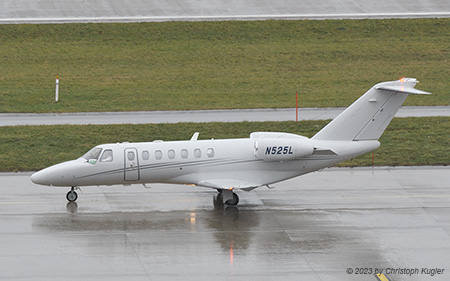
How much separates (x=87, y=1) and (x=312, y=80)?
20120mm

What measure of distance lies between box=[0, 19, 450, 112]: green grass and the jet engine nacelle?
49.3 feet

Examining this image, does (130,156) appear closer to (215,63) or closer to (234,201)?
(234,201)

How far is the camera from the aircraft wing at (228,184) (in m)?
27.9

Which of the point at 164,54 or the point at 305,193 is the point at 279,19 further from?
the point at 305,193

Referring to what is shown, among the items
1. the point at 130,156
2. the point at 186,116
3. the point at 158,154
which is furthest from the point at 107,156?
the point at 186,116

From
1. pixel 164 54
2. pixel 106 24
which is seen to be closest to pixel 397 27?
pixel 164 54

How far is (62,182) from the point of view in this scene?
28.5 m

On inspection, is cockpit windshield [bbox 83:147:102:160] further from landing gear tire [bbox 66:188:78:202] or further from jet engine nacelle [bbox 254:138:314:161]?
jet engine nacelle [bbox 254:138:314:161]

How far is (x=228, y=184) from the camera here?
92.6 ft

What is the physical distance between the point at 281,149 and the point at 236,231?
3668mm

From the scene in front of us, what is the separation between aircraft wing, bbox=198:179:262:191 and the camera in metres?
27.9

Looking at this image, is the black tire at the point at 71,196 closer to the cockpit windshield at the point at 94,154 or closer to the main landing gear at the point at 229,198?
the cockpit windshield at the point at 94,154

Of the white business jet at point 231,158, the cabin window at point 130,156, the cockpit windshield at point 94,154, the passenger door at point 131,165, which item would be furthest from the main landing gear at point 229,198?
the cockpit windshield at point 94,154

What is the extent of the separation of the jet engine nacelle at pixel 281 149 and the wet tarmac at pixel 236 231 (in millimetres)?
1839
